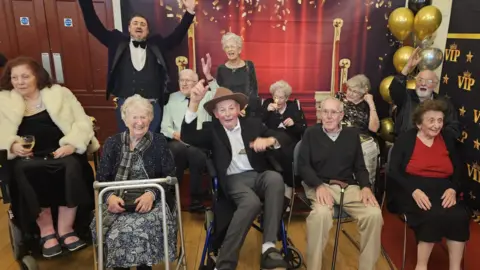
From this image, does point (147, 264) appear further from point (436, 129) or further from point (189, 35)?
point (189, 35)

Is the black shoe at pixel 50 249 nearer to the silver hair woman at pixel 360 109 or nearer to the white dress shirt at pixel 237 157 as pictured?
the white dress shirt at pixel 237 157

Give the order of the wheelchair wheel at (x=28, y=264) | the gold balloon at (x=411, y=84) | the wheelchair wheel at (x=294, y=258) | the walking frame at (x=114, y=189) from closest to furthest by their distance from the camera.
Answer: the walking frame at (x=114, y=189) < the wheelchair wheel at (x=28, y=264) < the wheelchair wheel at (x=294, y=258) < the gold balloon at (x=411, y=84)

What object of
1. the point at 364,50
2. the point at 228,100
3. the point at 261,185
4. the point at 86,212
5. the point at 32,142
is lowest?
the point at 86,212

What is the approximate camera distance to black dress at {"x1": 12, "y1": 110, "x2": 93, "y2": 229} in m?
2.44

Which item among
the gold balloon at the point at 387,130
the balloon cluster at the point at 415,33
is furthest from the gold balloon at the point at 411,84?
the gold balloon at the point at 387,130

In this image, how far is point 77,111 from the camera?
2.74 metres

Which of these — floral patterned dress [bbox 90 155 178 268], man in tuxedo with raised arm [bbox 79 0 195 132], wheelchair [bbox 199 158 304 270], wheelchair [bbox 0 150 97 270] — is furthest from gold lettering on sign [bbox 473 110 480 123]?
wheelchair [bbox 0 150 97 270]

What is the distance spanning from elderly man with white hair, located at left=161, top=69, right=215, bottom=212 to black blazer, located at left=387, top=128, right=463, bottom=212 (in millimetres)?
1345

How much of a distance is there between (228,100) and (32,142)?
123cm

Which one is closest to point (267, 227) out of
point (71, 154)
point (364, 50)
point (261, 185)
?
point (261, 185)

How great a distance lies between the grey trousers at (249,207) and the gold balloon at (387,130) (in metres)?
1.70

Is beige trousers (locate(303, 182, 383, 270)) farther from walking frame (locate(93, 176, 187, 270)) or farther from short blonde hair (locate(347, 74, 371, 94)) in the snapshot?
short blonde hair (locate(347, 74, 371, 94))

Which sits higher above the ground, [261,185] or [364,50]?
[364,50]

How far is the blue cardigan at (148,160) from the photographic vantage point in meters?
2.23
